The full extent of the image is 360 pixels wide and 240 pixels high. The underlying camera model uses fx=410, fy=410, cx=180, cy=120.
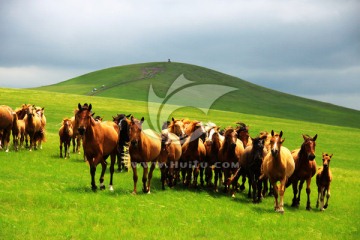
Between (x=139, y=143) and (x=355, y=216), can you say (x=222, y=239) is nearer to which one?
(x=139, y=143)

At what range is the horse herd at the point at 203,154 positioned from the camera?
15.7 metres

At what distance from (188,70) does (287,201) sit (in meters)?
144

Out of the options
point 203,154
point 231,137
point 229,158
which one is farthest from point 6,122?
point 231,137

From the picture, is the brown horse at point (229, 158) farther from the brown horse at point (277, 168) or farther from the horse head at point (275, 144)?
the horse head at point (275, 144)

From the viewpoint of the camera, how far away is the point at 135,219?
40.0ft

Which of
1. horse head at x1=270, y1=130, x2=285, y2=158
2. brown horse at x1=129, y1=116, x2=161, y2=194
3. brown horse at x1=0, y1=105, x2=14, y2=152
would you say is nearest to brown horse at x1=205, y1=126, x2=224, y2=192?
brown horse at x1=129, y1=116, x2=161, y2=194

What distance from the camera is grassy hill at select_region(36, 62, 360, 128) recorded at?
376 feet

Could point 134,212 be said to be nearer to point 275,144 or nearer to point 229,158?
point 275,144

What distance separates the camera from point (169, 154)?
1841 cm

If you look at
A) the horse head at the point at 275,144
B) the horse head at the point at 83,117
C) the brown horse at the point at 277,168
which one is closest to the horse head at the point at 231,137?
the brown horse at the point at 277,168

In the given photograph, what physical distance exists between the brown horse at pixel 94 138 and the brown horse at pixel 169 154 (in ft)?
7.57

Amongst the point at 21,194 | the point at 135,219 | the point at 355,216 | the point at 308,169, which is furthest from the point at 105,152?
the point at 355,216

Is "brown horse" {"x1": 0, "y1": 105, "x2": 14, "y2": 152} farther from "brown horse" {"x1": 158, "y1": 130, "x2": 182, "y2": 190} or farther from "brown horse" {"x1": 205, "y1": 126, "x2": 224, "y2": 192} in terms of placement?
"brown horse" {"x1": 205, "y1": 126, "x2": 224, "y2": 192}

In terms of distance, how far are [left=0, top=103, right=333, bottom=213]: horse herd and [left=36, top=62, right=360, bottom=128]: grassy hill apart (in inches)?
3456
